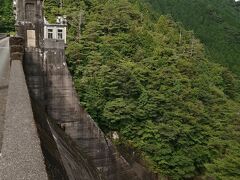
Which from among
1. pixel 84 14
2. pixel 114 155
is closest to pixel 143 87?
pixel 114 155

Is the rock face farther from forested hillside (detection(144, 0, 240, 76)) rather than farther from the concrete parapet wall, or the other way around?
forested hillside (detection(144, 0, 240, 76))

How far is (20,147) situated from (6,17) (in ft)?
196

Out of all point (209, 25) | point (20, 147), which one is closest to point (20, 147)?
point (20, 147)

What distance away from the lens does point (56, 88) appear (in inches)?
866

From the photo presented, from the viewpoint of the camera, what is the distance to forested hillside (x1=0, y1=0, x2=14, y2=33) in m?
59.4

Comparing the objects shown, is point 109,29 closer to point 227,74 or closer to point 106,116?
point 106,116

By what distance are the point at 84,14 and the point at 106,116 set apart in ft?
71.8

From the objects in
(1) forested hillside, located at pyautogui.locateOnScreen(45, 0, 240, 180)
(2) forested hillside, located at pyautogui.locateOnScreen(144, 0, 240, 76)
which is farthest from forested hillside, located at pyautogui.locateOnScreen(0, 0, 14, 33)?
(2) forested hillside, located at pyautogui.locateOnScreen(144, 0, 240, 76)

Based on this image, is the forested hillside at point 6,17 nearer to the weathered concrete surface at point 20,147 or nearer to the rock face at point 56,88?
the rock face at point 56,88

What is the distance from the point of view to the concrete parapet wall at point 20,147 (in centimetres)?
437

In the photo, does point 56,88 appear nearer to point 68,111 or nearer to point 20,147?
point 68,111

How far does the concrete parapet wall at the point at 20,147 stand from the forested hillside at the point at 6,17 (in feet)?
180

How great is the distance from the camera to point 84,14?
4547 cm

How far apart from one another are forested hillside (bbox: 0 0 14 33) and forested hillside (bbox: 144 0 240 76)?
1607 inches
